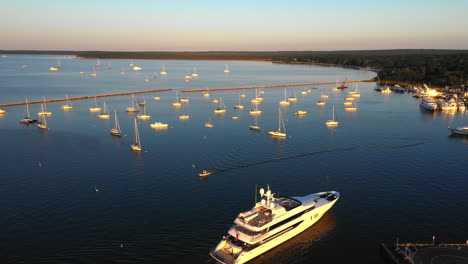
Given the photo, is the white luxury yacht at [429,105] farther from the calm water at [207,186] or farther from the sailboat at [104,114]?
the sailboat at [104,114]

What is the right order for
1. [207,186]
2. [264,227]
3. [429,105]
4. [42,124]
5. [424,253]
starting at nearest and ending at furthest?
[424,253] < [264,227] < [207,186] < [42,124] < [429,105]

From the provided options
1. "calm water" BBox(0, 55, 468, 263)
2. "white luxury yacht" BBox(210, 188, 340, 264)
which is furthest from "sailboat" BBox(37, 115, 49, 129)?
"white luxury yacht" BBox(210, 188, 340, 264)

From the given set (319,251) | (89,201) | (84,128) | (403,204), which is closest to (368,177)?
(403,204)

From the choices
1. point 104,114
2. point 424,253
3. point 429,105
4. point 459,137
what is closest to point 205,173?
point 424,253

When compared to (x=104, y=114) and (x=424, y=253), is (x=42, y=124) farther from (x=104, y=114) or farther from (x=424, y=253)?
(x=424, y=253)

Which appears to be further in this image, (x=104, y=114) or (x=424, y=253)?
(x=104, y=114)

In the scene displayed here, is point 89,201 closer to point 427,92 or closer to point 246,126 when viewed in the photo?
point 246,126

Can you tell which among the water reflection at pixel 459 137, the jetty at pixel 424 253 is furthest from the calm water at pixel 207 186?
the jetty at pixel 424 253

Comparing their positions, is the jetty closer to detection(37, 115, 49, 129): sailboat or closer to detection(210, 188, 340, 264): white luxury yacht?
detection(210, 188, 340, 264): white luxury yacht
